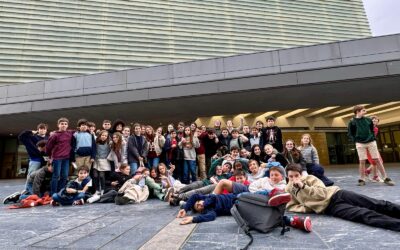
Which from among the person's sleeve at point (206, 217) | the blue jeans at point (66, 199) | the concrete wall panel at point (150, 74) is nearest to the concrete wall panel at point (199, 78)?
the concrete wall panel at point (150, 74)

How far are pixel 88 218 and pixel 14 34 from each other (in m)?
18.2

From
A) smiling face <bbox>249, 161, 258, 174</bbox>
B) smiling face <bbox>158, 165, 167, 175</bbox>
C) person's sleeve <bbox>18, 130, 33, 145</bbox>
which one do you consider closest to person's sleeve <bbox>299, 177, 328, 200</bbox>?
smiling face <bbox>249, 161, 258, 174</bbox>

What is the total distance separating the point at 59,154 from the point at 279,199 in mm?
5044

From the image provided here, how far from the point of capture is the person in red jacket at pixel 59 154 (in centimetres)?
584

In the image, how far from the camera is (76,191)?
5496 mm

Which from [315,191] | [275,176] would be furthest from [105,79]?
[315,191]

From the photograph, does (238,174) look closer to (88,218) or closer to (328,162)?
(88,218)

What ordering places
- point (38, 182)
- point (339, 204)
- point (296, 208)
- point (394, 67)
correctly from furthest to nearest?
point (394, 67)
point (38, 182)
point (296, 208)
point (339, 204)

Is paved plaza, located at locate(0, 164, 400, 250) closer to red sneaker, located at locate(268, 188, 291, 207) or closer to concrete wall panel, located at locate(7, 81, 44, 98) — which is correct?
red sneaker, located at locate(268, 188, 291, 207)

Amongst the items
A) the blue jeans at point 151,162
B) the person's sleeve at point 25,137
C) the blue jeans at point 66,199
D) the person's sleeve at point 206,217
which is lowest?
the person's sleeve at point 206,217

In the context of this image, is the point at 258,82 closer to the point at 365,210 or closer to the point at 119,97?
the point at 119,97

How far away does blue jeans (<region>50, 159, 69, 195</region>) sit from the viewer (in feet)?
19.1

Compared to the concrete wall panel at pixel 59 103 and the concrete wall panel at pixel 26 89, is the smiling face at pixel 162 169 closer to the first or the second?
the concrete wall panel at pixel 59 103

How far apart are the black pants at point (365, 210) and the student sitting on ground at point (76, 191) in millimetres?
4718
